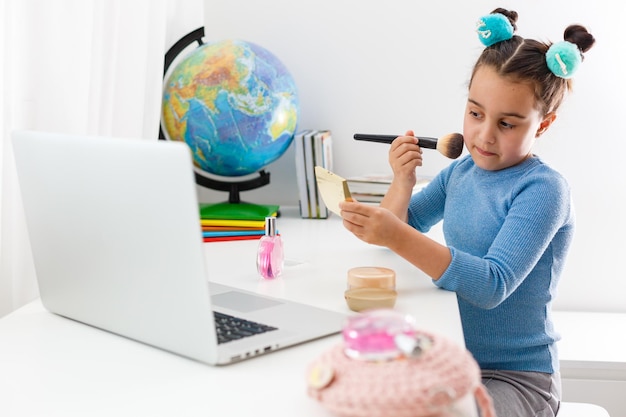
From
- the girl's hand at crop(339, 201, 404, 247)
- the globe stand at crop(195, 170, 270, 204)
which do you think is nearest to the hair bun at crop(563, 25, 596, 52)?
the girl's hand at crop(339, 201, 404, 247)

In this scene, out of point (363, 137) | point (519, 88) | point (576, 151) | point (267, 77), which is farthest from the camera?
point (576, 151)

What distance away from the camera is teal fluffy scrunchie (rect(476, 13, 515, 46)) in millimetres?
1340

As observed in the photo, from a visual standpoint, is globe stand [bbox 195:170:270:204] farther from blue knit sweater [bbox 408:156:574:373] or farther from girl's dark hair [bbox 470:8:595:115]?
girl's dark hair [bbox 470:8:595:115]

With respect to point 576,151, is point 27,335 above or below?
below

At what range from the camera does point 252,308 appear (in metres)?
1.07

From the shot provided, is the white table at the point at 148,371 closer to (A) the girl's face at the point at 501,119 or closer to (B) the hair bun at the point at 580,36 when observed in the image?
(A) the girl's face at the point at 501,119

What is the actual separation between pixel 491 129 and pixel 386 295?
37 cm

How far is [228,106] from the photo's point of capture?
1745 mm

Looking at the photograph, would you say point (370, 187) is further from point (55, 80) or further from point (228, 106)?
point (55, 80)

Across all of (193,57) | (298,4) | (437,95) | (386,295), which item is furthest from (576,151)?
(386,295)

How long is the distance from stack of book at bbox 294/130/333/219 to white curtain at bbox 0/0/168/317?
1.42 ft

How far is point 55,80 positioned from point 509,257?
2.53ft

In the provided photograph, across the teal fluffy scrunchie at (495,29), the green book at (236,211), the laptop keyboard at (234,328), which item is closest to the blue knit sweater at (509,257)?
the teal fluffy scrunchie at (495,29)

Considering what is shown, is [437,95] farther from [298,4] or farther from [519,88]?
[519,88]
